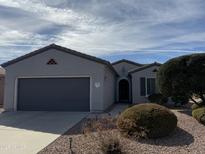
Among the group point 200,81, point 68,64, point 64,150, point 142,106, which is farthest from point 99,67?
point 64,150

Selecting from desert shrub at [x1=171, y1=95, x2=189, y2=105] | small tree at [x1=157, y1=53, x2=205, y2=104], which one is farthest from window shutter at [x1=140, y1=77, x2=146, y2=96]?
small tree at [x1=157, y1=53, x2=205, y2=104]

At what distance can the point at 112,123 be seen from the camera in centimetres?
1055

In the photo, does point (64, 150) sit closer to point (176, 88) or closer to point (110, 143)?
point (110, 143)

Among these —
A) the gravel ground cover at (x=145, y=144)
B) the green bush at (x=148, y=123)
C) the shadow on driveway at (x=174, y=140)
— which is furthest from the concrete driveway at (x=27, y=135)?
the shadow on driveway at (x=174, y=140)

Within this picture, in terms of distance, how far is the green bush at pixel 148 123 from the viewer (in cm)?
847

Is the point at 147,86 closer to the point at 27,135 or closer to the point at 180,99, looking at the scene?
the point at 180,99

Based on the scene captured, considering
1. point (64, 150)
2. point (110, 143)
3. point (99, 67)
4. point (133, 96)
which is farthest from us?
point (133, 96)

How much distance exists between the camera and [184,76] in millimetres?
13242

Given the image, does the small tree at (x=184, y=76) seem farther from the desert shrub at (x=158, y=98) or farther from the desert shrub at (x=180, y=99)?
the desert shrub at (x=158, y=98)

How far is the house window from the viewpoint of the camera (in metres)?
22.6

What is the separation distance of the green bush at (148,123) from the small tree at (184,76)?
4.75m

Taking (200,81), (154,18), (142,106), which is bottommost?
(142,106)

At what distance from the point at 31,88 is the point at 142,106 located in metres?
10.6

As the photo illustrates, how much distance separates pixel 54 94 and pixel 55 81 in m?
0.87
